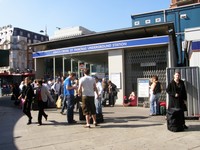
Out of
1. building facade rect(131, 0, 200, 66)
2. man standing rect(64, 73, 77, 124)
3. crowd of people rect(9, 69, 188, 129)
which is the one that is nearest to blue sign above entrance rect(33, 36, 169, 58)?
crowd of people rect(9, 69, 188, 129)

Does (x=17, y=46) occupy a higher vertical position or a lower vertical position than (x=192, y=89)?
higher

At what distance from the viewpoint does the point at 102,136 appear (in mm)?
7605

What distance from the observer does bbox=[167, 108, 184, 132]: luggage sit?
793 centimetres

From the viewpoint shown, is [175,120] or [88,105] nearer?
[175,120]

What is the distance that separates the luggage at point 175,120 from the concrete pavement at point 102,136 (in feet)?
0.61

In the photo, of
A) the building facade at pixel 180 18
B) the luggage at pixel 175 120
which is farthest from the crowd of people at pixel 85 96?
the building facade at pixel 180 18

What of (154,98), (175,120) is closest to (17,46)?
(154,98)

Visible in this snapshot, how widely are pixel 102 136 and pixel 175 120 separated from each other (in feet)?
6.90

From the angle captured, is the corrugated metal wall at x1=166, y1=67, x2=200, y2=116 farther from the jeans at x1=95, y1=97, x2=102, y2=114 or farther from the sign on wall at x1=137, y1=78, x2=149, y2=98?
the sign on wall at x1=137, y1=78, x2=149, y2=98

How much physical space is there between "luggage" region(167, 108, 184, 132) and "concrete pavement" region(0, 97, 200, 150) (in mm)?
186

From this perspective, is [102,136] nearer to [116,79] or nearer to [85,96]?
[85,96]

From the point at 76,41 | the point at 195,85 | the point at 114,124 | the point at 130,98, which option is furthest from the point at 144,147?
the point at 76,41

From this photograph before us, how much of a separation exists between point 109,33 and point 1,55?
48.1 feet

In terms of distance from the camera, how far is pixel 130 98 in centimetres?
1619
